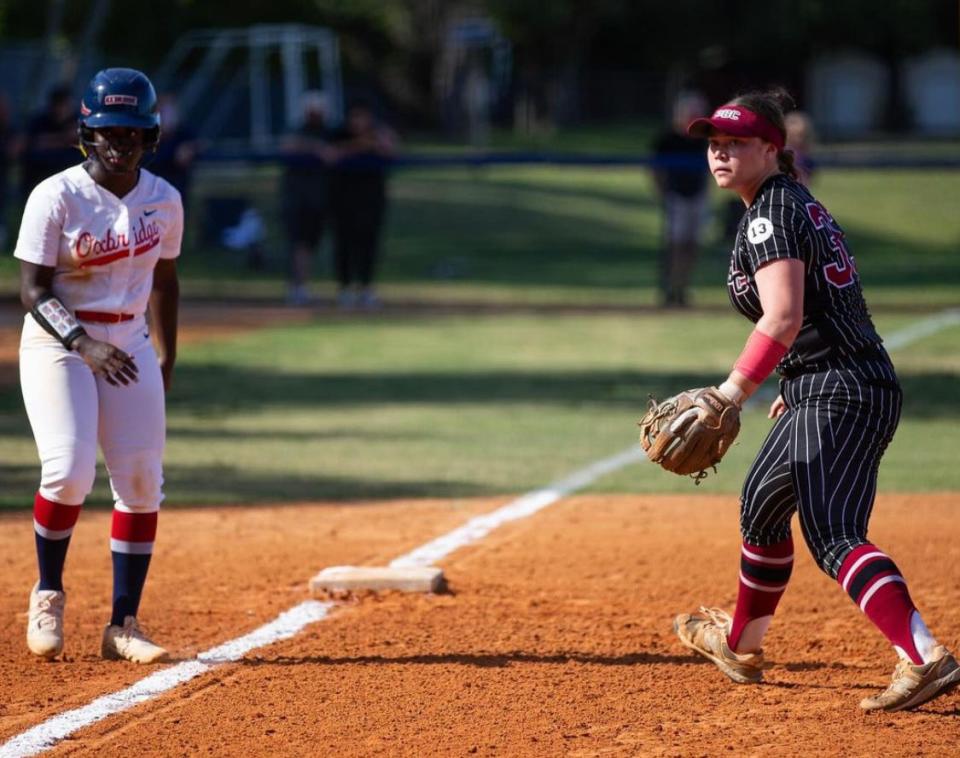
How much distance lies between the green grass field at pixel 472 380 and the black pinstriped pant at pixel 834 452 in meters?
4.73

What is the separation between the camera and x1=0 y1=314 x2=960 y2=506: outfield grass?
10.0m

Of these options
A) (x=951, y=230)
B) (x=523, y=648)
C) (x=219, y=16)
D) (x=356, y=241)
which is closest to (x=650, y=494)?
(x=523, y=648)

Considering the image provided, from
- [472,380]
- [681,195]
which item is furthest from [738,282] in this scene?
[681,195]

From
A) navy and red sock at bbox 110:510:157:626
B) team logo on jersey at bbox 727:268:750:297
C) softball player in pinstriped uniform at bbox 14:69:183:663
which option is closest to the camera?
team logo on jersey at bbox 727:268:750:297

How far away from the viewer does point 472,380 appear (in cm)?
1425

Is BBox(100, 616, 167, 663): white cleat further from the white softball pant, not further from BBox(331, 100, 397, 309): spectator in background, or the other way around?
BBox(331, 100, 397, 309): spectator in background

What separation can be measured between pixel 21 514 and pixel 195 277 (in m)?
14.9

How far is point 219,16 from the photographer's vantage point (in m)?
40.3

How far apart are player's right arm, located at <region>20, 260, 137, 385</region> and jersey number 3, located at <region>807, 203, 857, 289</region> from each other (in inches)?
92.5

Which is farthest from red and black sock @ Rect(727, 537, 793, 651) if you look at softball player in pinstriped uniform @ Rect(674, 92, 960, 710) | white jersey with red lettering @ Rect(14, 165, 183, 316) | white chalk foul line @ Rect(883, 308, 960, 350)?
white chalk foul line @ Rect(883, 308, 960, 350)

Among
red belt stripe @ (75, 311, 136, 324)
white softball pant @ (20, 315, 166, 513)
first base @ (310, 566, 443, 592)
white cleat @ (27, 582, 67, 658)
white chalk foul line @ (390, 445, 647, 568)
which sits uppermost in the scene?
red belt stripe @ (75, 311, 136, 324)

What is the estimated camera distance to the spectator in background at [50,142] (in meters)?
19.4

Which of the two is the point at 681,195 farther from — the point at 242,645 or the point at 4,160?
the point at 242,645

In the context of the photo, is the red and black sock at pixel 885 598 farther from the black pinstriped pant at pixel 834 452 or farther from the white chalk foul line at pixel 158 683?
the white chalk foul line at pixel 158 683
